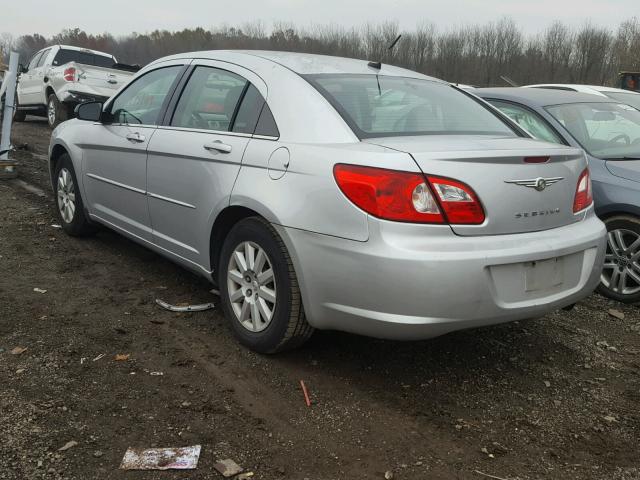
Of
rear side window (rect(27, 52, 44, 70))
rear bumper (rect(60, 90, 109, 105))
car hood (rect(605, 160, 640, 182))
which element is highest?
rear side window (rect(27, 52, 44, 70))

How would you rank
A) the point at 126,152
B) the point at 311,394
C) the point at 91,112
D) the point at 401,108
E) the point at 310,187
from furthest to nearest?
the point at 91,112 → the point at 126,152 → the point at 401,108 → the point at 311,394 → the point at 310,187

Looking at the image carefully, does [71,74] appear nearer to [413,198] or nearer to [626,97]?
[626,97]

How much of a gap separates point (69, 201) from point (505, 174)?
4.04m

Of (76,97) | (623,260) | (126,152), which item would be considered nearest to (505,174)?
(623,260)

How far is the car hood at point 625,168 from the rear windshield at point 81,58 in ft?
41.7

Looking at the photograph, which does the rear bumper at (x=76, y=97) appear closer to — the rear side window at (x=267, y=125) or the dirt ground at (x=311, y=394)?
the dirt ground at (x=311, y=394)

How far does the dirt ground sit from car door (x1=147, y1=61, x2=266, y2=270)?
0.56 meters

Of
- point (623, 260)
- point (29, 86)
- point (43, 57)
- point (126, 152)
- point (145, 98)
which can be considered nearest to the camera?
point (126, 152)

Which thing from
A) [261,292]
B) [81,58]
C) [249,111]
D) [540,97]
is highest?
[81,58]

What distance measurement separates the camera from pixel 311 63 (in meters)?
3.76

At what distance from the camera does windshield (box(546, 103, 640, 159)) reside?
5.11 meters

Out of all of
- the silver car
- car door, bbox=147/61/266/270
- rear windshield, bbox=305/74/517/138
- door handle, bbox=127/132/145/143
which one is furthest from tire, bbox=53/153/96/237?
rear windshield, bbox=305/74/517/138

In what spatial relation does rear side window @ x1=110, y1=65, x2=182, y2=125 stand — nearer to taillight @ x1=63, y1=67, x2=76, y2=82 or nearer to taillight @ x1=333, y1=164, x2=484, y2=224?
taillight @ x1=333, y1=164, x2=484, y2=224

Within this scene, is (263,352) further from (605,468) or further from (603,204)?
(603,204)
